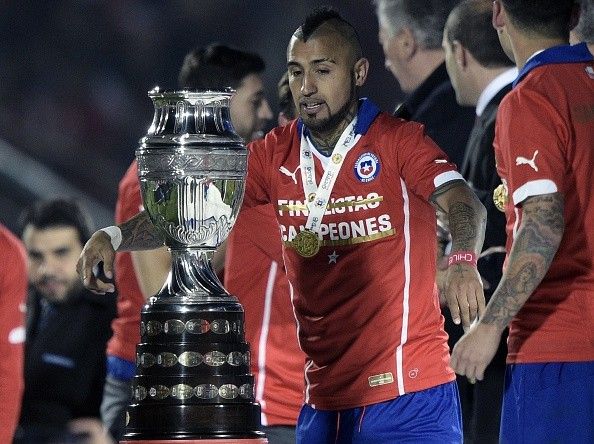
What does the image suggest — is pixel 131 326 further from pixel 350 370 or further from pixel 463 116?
pixel 350 370

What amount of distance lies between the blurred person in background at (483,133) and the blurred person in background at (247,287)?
651 millimetres

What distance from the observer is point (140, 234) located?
3930 mm

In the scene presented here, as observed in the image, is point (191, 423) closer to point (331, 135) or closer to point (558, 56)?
point (331, 135)

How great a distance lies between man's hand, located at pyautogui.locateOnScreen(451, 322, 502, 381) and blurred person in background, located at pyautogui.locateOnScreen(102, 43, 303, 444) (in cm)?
109

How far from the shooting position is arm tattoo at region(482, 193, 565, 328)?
3.79 m

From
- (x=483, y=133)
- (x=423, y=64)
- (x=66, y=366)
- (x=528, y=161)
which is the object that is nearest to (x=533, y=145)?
(x=528, y=161)

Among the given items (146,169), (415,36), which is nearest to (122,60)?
(415,36)

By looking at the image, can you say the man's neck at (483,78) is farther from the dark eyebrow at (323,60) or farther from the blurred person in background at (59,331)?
the blurred person in background at (59,331)

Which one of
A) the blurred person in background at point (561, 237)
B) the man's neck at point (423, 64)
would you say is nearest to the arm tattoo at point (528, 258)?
the blurred person in background at point (561, 237)

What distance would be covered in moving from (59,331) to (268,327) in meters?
1.90

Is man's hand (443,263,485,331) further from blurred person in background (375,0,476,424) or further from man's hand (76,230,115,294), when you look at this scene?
blurred person in background (375,0,476,424)

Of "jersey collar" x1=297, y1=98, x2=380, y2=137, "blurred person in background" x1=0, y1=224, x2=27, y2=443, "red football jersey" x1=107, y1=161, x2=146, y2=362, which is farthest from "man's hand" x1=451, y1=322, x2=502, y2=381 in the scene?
"red football jersey" x1=107, y1=161, x2=146, y2=362

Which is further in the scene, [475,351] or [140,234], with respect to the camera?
[140,234]

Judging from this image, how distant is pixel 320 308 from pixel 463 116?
185 cm
